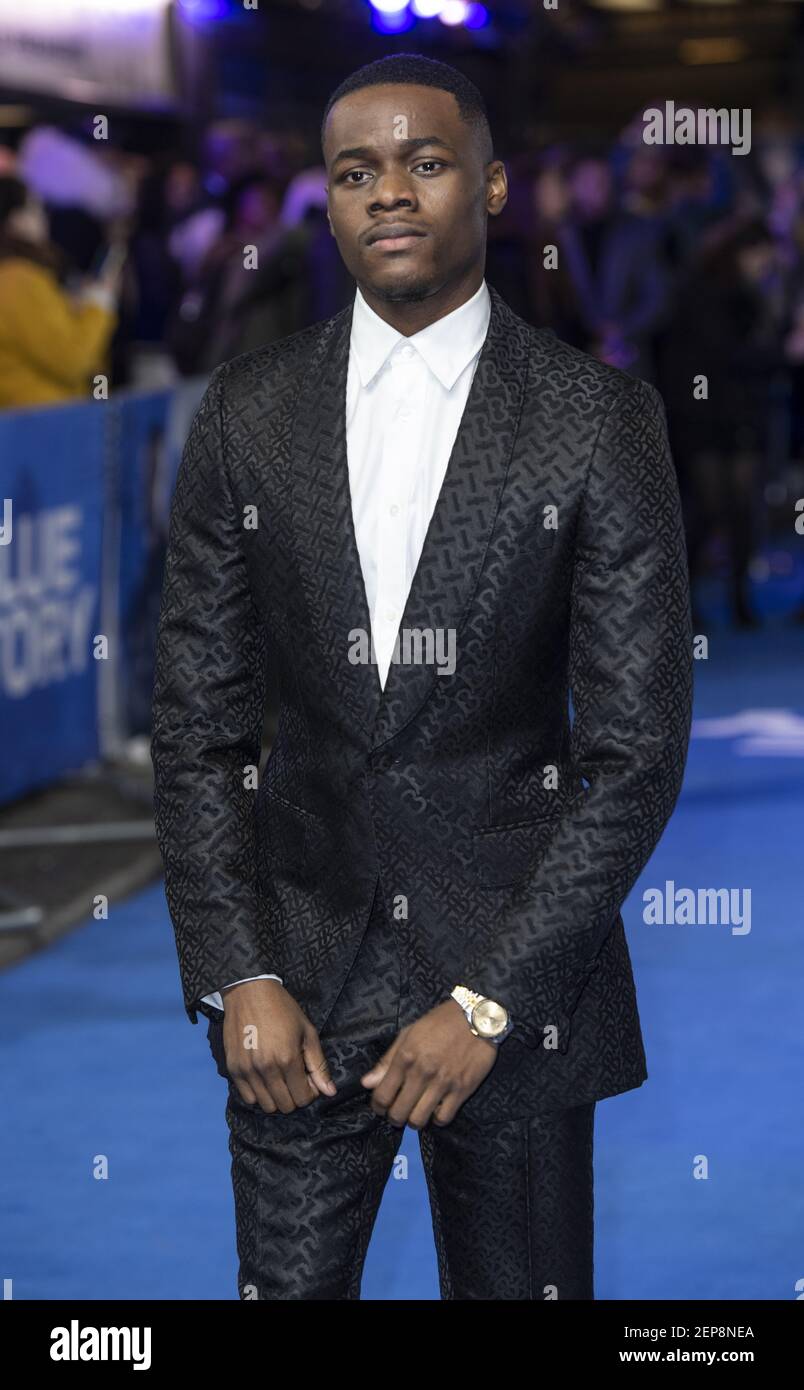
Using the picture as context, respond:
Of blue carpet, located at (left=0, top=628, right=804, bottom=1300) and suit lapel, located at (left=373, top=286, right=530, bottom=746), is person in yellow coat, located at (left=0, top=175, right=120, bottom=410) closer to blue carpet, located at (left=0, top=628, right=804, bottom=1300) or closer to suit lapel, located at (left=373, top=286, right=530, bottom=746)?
blue carpet, located at (left=0, top=628, right=804, bottom=1300)

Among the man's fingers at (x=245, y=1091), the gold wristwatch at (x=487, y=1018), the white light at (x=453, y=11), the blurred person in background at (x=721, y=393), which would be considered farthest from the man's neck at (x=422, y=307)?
the white light at (x=453, y=11)

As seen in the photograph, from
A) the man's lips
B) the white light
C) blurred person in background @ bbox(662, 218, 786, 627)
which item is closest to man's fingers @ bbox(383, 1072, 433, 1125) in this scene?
the man's lips

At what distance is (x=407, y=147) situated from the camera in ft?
7.57

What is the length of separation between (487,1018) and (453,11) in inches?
561

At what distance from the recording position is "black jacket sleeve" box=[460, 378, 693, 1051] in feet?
7.57

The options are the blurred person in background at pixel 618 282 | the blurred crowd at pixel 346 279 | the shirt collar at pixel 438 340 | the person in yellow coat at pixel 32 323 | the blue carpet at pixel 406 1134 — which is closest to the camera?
the shirt collar at pixel 438 340

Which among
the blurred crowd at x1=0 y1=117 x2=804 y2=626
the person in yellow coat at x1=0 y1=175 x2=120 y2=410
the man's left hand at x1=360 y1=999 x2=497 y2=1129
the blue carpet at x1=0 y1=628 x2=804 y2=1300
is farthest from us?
the blurred crowd at x1=0 y1=117 x2=804 y2=626

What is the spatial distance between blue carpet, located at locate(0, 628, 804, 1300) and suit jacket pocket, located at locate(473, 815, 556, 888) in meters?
2.01

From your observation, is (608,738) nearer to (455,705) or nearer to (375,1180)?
(455,705)

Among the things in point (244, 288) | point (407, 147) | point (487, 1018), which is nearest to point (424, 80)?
point (407, 147)

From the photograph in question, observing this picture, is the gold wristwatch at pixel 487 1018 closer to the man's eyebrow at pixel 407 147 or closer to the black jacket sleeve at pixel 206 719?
the black jacket sleeve at pixel 206 719

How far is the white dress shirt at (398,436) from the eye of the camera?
2379 mm

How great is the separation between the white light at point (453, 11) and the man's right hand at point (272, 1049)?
1387cm

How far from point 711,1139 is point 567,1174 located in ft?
8.80
